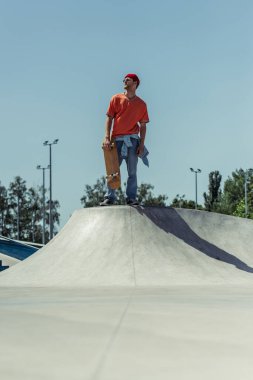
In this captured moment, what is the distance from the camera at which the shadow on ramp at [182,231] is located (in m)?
17.3

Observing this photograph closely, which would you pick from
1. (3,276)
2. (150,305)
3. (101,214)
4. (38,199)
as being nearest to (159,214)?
(101,214)

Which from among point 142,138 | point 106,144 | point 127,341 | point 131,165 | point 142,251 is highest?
point 142,138

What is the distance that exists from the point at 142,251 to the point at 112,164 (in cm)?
302

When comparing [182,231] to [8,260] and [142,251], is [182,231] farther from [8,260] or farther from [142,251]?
[8,260]

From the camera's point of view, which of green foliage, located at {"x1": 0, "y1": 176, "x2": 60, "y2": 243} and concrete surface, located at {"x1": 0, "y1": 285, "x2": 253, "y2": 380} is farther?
green foliage, located at {"x1": 0, "y1": 176, "x2": 60, "y2": 243}

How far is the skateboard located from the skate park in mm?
832

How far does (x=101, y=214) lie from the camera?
18.3 m

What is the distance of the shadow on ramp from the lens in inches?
682

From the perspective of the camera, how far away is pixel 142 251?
16.6 m

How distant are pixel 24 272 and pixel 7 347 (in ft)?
41.2

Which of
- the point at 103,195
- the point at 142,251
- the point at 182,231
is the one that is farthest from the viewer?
the point at 103,195

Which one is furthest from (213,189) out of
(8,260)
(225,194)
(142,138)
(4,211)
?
(142,138)

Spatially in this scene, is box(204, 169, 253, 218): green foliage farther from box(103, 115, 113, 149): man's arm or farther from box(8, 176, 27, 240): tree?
box(103, 115, 113, 149): man's arm

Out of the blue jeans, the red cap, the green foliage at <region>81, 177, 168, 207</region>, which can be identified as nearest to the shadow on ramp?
the blue jeans
